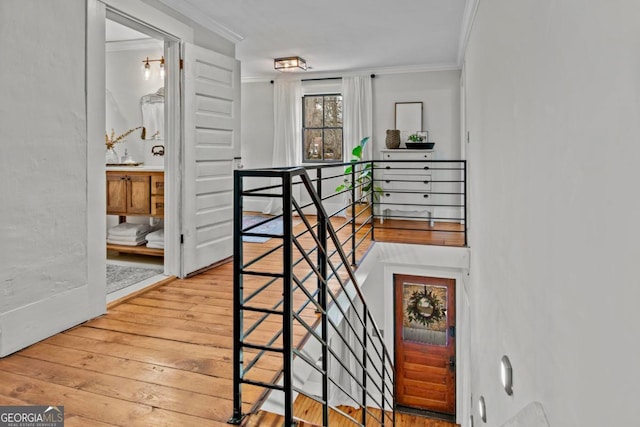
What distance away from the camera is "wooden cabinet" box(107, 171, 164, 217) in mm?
4297

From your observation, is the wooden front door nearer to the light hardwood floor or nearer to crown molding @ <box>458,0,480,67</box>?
crown molding @ <box>458,0,480,67</box>

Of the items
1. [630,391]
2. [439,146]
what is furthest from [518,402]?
[439,146]

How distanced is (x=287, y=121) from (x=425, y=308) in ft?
11.8

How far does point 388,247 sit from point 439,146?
2200 millimetres

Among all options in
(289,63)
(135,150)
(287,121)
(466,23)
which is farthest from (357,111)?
(135,150)

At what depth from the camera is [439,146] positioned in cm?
627

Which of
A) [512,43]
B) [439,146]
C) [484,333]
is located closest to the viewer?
[512,43]

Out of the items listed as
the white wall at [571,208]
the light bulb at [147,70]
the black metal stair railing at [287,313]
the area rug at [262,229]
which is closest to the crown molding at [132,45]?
the light bulb at [147,70]

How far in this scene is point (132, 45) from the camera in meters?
5.07

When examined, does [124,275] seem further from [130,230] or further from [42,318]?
[42,318]

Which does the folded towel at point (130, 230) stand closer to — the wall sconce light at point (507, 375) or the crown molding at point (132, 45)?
the crown molding at point (132, 45)

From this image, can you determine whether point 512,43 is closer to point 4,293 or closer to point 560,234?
point 560,234

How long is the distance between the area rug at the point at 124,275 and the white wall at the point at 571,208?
302 centimetres
